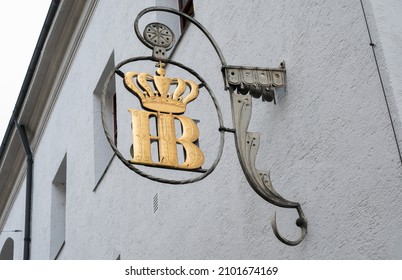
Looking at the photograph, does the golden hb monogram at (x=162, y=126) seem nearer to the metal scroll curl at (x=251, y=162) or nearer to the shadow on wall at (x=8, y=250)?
the metal scroll curl at (x=251, y=162)

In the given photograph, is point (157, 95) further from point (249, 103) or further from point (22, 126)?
point (22, 126)

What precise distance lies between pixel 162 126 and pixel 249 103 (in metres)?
0.76

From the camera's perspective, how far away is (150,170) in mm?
9648

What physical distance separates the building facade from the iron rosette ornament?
0.08 feet

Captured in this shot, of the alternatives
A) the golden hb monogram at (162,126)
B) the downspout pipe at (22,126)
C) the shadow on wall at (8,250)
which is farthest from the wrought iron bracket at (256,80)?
the shadow on wall at (8,250)

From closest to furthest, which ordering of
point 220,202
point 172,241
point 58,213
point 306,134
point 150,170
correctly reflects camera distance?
point 306,134
point 220,202
point 172,241
point 150,170
point 58,213

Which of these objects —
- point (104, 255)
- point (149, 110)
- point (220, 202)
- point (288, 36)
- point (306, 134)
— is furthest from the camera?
point (104, 255)

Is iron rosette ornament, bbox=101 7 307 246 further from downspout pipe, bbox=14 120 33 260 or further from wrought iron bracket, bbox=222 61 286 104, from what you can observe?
downspout pipe, bbox=14 120 33 260

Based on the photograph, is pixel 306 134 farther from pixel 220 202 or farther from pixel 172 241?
pixel 172 241

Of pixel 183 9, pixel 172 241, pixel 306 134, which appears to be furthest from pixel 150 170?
pixel 306 134

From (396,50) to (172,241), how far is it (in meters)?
3.70

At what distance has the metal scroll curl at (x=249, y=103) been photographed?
6.00 metres

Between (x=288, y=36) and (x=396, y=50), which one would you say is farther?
(x=288, y=36)

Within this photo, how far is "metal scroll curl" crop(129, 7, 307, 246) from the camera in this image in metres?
6.00
